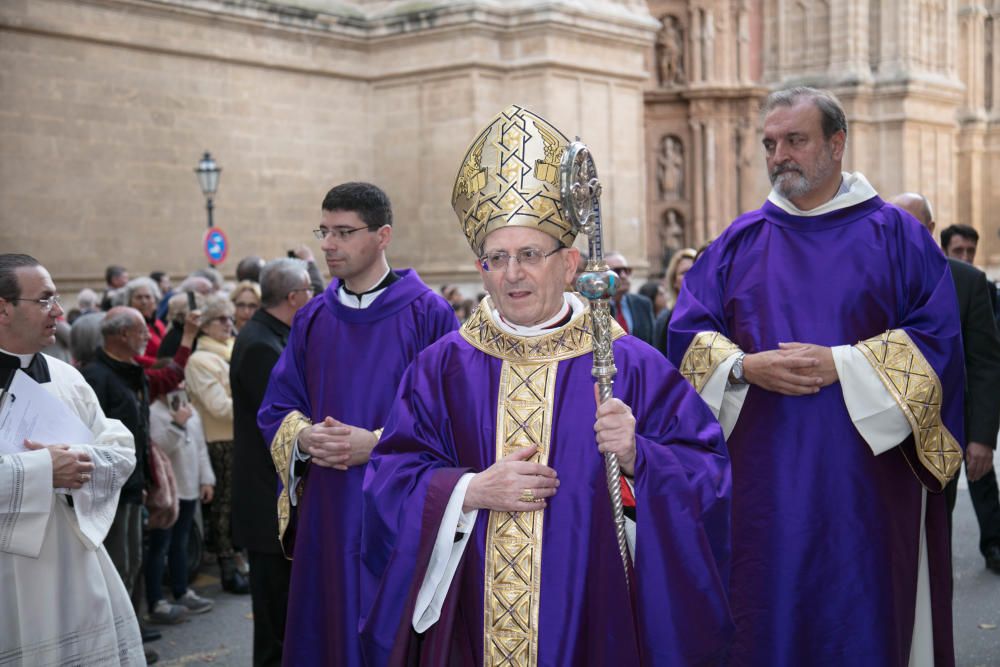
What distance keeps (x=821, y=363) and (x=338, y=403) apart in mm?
1861

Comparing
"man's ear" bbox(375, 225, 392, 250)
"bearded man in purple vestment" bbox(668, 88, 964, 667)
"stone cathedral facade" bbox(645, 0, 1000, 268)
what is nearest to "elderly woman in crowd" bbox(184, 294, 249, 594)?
"man's ear" bbox(375, 225, 392, 250)

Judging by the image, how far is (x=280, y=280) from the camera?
19.0 feet

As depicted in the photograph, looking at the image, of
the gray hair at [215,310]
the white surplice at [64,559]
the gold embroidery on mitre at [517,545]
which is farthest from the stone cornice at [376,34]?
the gold embroidery on mitre at [517,545]

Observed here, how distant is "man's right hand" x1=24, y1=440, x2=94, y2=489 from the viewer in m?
3.92

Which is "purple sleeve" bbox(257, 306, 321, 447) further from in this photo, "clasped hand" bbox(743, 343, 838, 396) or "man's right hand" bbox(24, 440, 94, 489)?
"clasped hand" bbox(743, 343, 838, 396)

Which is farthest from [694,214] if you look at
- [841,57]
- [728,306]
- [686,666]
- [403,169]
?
[686,666]

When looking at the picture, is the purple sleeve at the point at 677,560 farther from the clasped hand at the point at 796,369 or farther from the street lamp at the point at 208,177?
the street lamp at the point at 208,177

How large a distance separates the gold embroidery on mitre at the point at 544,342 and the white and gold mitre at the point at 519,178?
24 centimetres

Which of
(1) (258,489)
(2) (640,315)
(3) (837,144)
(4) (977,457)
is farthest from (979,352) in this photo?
(1) (258,489)

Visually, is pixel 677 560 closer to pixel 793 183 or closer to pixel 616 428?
pixel 616 428

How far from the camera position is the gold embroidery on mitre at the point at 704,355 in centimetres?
412

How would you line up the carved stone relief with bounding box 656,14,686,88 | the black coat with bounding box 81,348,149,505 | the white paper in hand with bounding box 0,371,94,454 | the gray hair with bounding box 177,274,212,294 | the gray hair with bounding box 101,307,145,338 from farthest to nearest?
1. the carved stone relief with bounding box 656,14,686,88
2. the gray hair with bounding box 177,274,212,294
3. the gray hair with bounding box 101,307,145,338
4. the black coat with bounding box 81,348,149,505
5. the white paper in hand with bounding box 0,371,94,454

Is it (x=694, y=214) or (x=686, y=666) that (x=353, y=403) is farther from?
(x=694, y=214)

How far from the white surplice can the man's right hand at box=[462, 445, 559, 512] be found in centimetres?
169
